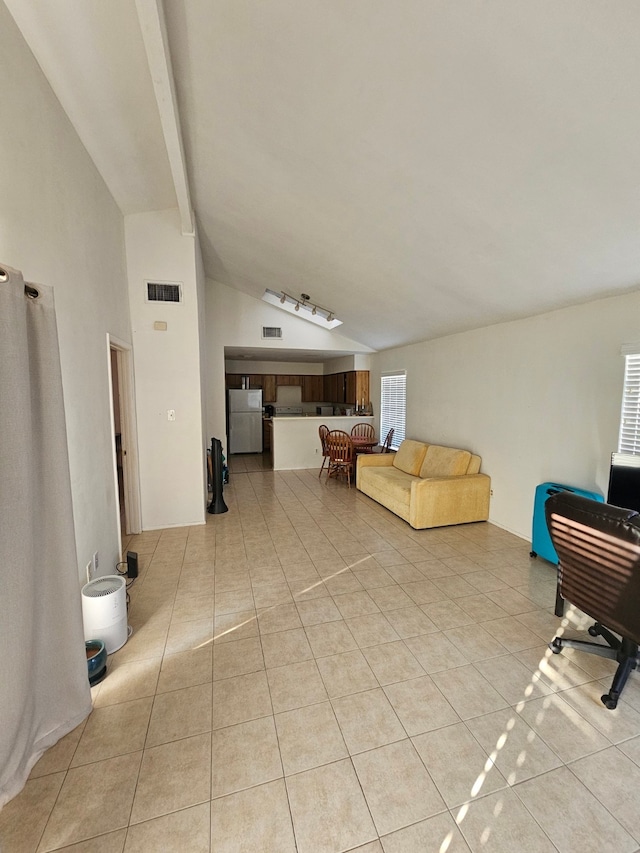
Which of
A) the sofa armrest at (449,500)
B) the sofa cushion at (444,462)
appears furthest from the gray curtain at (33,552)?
the sofa cushion at (444,462)

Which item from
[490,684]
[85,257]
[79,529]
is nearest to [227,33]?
[85,257]

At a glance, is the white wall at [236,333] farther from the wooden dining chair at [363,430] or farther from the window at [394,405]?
the wooden dining chair at [363,430]

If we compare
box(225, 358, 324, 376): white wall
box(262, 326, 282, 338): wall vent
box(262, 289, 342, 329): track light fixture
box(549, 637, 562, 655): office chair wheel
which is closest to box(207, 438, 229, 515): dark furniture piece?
box(262, 289, 342, 329): track light fixture

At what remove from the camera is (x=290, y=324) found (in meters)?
6.86

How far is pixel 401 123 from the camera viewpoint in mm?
1952

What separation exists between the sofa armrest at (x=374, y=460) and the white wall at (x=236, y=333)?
7.96ft

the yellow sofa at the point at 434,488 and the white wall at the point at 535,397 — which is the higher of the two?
the white wall at the point at 535,397

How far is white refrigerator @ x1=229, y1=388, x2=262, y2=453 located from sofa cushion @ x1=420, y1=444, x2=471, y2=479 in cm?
453

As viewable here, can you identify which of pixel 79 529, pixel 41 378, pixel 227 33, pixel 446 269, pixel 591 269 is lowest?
pixel 79 529

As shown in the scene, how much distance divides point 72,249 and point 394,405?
17.7ft

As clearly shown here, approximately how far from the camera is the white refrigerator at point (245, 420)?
27.2ft

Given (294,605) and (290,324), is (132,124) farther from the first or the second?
(290,324)

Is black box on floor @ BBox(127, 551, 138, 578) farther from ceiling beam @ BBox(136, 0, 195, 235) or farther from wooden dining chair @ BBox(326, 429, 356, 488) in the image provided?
wooden dining chair @ BBox(326, 429, 356, 488)

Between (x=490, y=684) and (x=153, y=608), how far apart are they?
7.32ft
